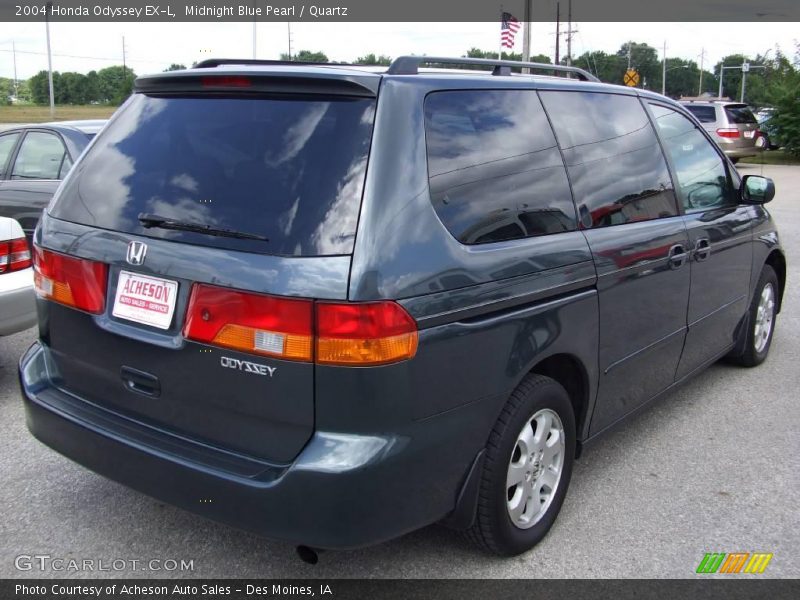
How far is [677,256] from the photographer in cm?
381

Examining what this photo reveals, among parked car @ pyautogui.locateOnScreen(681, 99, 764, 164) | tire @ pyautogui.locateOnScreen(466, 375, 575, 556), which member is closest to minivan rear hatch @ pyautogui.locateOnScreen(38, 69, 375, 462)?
tire @ pyautogui.locateOnScreen(466, 375, 575, 556)

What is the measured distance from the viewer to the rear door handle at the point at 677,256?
3.76 meters

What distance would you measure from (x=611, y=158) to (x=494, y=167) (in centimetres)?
94

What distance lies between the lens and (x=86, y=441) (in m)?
2.76

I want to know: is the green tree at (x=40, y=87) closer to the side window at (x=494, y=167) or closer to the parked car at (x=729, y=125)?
the parked car at (x=729, y=125)

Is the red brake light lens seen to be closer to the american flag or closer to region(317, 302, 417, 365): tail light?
region(317, 302, 417, 365): tail light

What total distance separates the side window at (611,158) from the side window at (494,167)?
0.43ft

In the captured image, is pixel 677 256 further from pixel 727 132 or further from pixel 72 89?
pixel 72 89

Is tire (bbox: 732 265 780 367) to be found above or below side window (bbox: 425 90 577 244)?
A: below

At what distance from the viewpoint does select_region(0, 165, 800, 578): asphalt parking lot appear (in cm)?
295

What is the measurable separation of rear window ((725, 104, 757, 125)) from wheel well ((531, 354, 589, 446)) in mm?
20243

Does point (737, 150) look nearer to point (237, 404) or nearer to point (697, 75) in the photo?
point (237, 404)

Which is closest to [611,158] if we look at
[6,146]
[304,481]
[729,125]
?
[304,481]

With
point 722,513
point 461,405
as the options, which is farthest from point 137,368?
point 722,513
